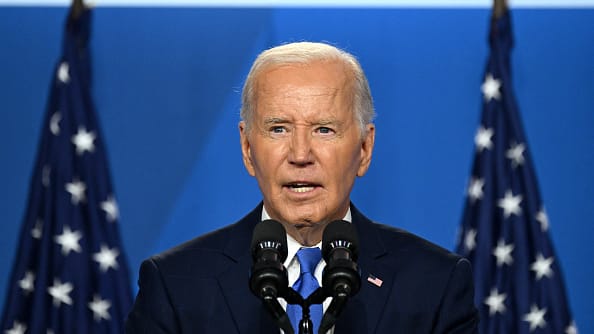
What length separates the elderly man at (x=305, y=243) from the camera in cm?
228

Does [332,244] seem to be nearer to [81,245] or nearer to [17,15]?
[81,245]

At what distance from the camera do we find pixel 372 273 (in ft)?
7.79

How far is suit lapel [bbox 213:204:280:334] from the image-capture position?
2262 millimetres

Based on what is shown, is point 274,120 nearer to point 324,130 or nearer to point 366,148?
point 324,130

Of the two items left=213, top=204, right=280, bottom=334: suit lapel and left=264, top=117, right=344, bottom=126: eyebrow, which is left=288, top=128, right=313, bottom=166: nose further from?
left=213, top=204, right=280, bottom=334: suit lapel

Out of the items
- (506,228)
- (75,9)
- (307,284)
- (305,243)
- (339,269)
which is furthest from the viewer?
(75,9)

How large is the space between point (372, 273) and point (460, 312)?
0.75ft

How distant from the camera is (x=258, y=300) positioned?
2.31 meters

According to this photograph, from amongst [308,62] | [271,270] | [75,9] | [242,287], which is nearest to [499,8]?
[75,9]

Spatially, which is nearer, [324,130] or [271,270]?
[271,270]

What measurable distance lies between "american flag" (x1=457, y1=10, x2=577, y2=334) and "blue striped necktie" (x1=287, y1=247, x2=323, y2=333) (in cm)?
212

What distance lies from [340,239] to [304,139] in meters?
0.45

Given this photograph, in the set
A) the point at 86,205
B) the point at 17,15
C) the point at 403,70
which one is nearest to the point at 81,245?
the point at 86,205

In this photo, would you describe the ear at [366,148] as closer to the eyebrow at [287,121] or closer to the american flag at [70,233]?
the eyebrow at [287,121]
